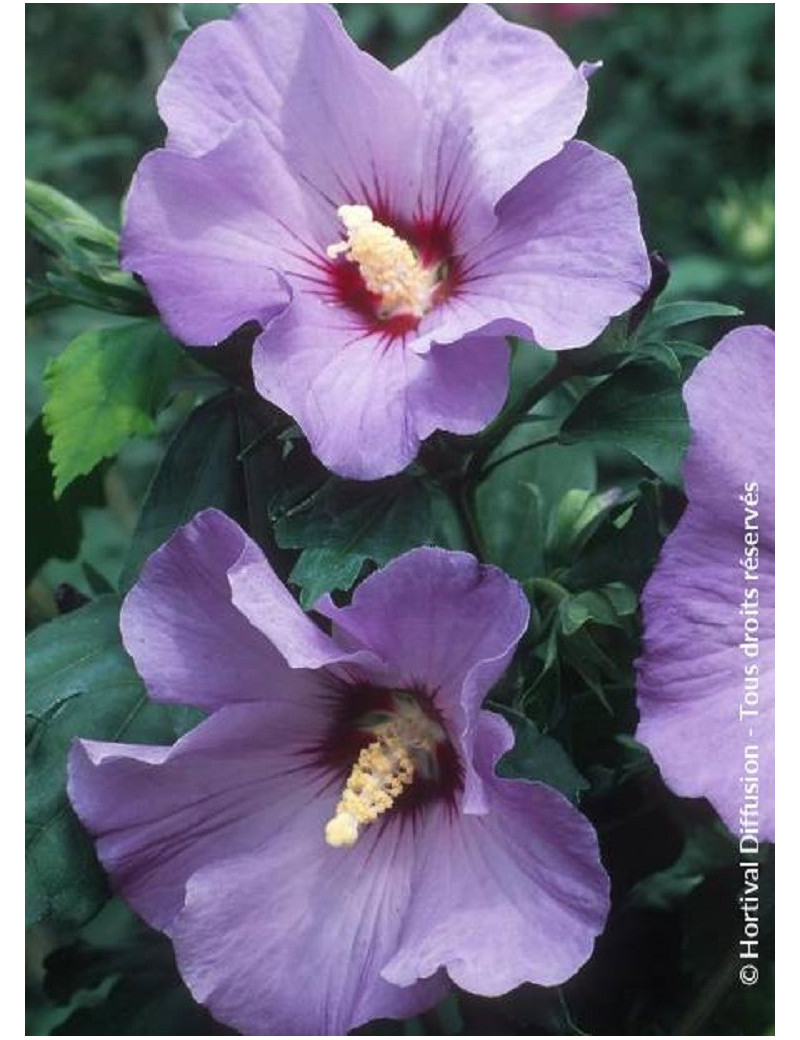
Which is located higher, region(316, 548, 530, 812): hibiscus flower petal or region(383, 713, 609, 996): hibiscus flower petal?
region(316, 548, 530, 812): hibiscus flower petal

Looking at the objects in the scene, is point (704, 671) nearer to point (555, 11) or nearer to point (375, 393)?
point (375, 393)

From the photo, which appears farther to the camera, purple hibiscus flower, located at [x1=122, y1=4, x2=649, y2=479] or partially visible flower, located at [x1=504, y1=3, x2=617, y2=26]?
partially visible flower, located at [x1=504, y1=3, x2=617, y2=26]

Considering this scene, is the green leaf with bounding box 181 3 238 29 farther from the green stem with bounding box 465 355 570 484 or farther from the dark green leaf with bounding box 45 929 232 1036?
the dark green leaf with bounding box 45 929 232 1036

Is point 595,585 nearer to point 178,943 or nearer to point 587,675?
point 587,675

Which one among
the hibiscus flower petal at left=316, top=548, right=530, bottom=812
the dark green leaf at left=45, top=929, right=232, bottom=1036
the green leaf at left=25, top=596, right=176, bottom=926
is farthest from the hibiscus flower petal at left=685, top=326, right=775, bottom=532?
the dark green leaf at left=45, top=929, right=232, bottom=1036

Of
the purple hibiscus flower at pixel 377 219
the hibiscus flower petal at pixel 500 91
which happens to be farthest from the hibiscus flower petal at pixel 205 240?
the hibiscus flower petal at pixel 500 91

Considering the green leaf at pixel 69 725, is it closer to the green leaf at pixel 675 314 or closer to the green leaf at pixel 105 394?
the green leaf at pixel 105 394
